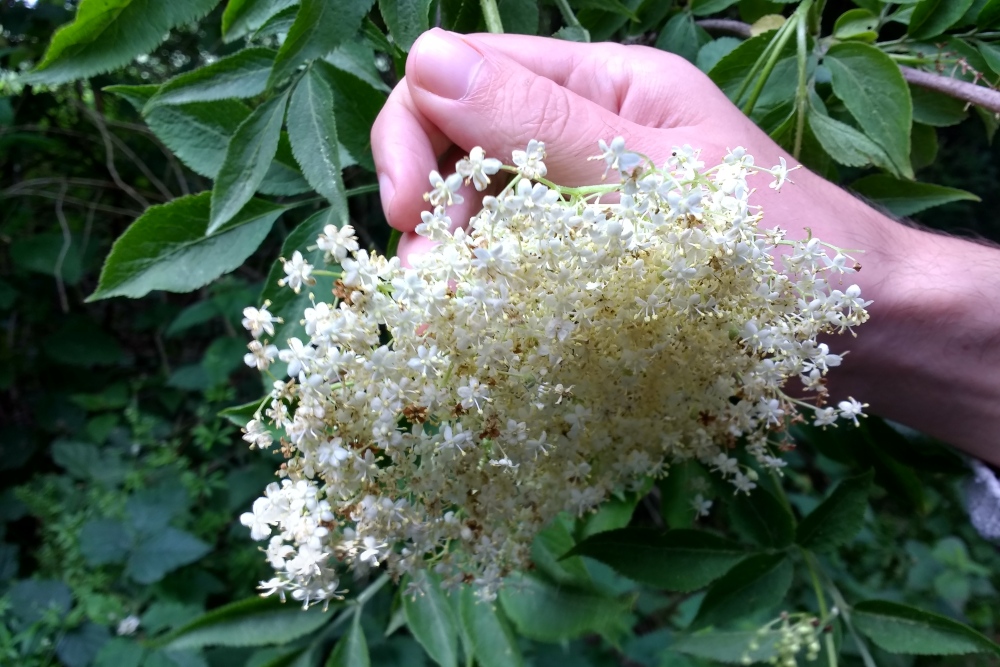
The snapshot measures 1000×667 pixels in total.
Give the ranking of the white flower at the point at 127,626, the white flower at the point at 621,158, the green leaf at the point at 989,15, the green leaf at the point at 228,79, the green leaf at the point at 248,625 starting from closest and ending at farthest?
the white flower at the point at 621,158
the green leaf at the point at 228,79
the green leaf at the point at 989,15
the green leaf at the point at 248,625
the white flower at the point at 127,626

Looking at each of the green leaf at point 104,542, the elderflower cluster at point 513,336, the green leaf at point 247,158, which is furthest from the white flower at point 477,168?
the green leaf at point 104,542

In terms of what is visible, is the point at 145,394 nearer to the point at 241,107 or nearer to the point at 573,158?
the point at 241,107

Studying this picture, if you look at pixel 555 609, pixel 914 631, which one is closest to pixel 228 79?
pixel 555 609

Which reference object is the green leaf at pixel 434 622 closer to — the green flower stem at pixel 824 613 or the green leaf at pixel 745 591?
the green leaf at pixel 745 591

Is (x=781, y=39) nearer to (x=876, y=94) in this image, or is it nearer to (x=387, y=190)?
(x=876, y=94)

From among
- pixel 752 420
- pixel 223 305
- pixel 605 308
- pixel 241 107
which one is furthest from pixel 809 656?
pixel 223 305

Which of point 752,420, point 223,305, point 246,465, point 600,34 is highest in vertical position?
point 600,34
